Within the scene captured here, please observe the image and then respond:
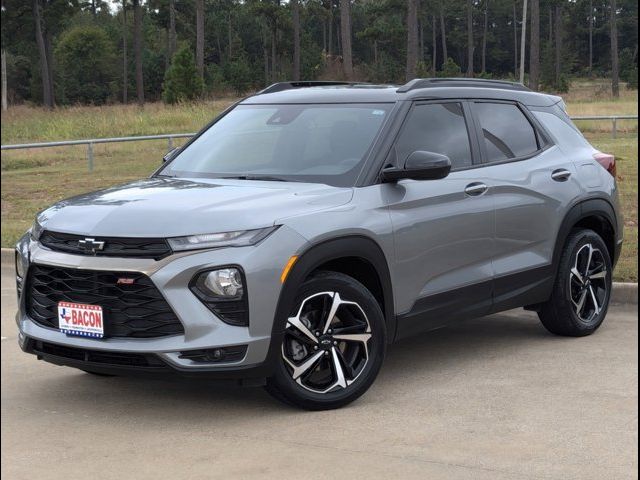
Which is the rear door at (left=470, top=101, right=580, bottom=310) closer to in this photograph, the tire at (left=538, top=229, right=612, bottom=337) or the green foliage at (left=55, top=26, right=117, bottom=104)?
the tire at (left=538, top=229, right=612, bottom=337)

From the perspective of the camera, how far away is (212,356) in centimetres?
536

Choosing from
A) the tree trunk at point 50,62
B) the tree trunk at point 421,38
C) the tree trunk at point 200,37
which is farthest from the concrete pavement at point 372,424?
the tree trunk at point 50,62

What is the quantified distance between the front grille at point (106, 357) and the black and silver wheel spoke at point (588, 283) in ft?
11.1

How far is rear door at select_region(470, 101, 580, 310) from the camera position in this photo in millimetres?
6953

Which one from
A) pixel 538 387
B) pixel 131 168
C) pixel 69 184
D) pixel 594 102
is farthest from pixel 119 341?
pixel 594 102

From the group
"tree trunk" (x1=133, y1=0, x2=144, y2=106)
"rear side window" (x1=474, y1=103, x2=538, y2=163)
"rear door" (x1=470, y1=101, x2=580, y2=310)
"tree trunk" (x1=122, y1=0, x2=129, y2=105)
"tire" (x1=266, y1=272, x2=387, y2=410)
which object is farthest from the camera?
"tree trunk" (x1=133, y1=0, x2=144, y2=106)

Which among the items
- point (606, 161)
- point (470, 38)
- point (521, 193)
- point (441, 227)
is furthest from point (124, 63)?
point (441, 227)

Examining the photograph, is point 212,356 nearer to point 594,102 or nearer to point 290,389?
point 290,389

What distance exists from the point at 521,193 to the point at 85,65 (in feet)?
83.8

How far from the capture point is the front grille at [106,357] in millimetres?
5366

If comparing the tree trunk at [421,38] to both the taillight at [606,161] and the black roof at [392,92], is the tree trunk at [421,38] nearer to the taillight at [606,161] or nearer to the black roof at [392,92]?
the taillight at [606,161]

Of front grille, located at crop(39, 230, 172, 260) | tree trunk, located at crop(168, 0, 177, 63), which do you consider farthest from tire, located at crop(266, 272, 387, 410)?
tree trunk, located at crop(168, 0, 177, 63)

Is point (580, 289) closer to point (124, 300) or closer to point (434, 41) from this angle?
point (124, 300)

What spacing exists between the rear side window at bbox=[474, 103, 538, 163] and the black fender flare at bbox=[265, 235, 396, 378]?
1457 millimetres
